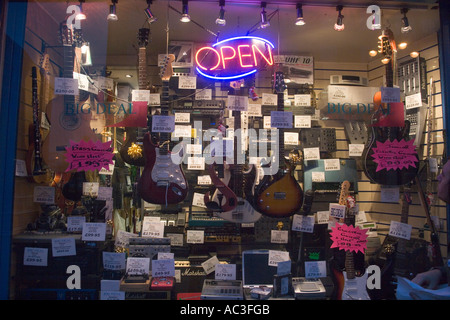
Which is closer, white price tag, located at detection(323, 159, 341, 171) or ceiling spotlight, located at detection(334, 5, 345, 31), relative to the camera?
ceiling spotlight, located at detection(334, 5, 345, 31)

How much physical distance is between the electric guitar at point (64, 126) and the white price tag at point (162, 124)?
531 millimetres

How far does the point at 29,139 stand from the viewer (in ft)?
9.38

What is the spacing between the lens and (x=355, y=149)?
3371 millimetres

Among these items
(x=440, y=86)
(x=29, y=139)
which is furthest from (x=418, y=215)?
(x=29, y=139)

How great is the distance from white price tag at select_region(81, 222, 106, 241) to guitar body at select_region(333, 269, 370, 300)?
7.14 feet

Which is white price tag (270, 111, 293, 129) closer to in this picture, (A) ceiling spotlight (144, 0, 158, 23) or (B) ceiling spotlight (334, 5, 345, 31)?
(B) ceiling spotlight (334, 5, 345, 31)

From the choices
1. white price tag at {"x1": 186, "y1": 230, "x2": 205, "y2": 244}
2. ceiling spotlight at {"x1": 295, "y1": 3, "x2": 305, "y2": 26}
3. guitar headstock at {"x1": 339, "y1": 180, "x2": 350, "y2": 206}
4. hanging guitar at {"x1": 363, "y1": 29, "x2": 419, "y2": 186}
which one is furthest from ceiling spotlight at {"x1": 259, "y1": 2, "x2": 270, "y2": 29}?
white price tag at {"x1": 186, "y1": 230, "x2": 205, "y2": 244}

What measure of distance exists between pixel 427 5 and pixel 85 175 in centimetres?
355

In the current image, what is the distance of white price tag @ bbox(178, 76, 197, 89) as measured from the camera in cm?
328

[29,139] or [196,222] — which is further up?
[29,139]

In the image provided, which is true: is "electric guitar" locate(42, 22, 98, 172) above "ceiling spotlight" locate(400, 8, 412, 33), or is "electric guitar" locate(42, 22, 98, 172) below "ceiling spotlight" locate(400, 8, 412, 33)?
below

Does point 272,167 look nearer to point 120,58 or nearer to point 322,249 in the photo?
point 322,249

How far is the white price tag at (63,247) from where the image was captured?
9.29 ft

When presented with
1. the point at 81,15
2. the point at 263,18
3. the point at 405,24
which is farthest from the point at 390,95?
the point at 81,15
